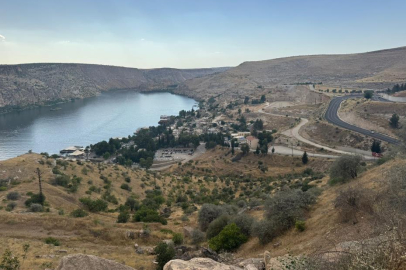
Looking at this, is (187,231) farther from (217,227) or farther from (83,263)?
(83,263)

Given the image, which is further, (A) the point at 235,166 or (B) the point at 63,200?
(A) the point at 235,166

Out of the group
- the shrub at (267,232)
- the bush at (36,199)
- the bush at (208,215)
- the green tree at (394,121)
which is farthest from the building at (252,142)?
the shrub at (267,232)

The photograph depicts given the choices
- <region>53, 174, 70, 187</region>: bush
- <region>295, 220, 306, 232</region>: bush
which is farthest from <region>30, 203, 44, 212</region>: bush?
<region>295, 220, 306, 232</region>: bush

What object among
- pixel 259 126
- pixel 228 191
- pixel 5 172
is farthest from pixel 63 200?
pixel 259 126

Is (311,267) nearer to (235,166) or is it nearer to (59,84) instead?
(235,166)

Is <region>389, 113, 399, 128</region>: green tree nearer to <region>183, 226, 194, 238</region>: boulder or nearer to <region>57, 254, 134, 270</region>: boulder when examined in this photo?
<region>183, 226, 194, 238</region>: boulder
